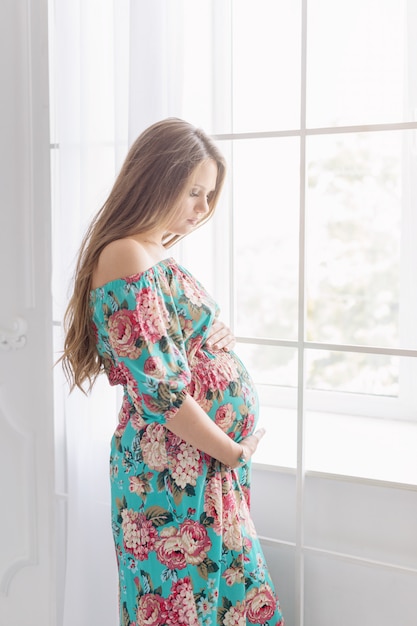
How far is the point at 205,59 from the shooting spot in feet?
6.09

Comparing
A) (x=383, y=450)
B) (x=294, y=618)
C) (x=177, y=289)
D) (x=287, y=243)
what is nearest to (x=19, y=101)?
(x=177, y=289)

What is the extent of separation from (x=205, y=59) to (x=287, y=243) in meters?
0.62

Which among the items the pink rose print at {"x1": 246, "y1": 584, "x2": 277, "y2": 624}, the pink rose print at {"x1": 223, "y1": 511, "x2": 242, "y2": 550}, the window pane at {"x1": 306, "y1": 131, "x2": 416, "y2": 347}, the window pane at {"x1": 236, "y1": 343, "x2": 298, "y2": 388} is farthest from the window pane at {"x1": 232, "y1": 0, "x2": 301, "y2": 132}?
the pink rose print at {"x1": 246, "y1": 584, "x2": 277, "y2": 624}

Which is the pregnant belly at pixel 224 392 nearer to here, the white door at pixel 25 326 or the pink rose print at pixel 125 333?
the pink rose print at pixel 125 333

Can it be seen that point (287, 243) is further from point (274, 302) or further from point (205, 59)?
point (205, 59)

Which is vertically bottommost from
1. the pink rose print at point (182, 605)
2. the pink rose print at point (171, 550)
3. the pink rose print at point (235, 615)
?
the pink rose print at point (235, 615)

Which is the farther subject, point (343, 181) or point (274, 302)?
point (274, 302)

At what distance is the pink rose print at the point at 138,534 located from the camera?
1512mm

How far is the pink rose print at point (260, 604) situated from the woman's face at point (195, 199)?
0.85 m

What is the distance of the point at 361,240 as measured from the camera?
2051mm

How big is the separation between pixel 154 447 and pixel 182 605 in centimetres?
35

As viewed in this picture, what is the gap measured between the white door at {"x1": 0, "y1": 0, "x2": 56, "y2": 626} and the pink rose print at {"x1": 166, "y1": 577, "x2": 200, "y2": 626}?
1.45ft

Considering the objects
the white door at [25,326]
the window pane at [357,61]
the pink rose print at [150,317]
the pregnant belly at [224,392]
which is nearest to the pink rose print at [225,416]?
the pregnant belly at [224,392]

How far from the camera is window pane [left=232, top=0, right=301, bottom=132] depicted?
1996mm
